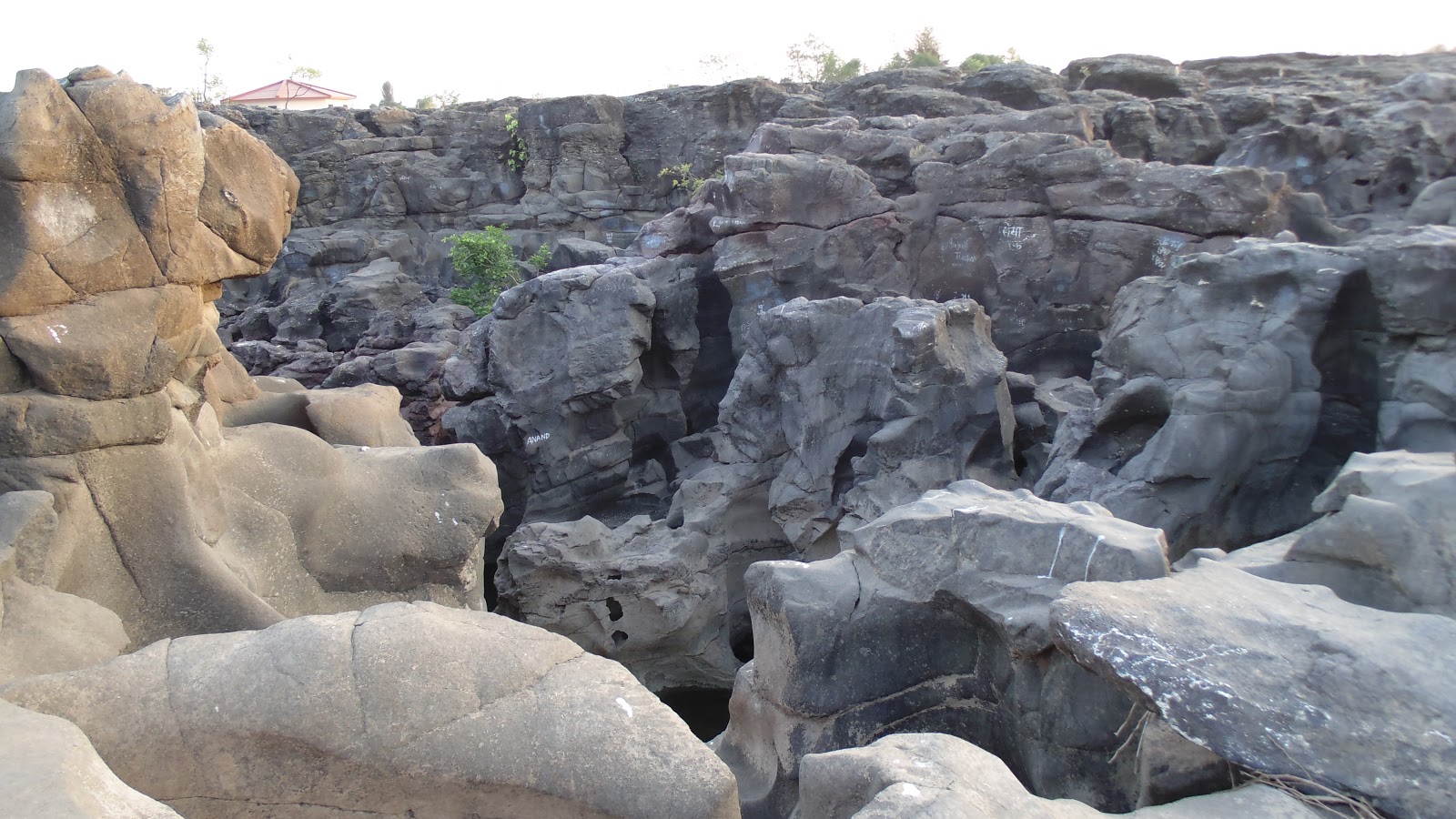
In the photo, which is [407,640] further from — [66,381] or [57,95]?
[57,95]

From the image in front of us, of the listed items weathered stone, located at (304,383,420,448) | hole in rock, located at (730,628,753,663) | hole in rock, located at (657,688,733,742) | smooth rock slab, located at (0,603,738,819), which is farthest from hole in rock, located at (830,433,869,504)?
smooth rock slab, located at (0,603,738,819)

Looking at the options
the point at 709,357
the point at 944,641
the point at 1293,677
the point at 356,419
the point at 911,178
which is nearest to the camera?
the point at 1293,677

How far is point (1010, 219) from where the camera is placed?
31.9 feet

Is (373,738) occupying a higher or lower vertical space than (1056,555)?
lower

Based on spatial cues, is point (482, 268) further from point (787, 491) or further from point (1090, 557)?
point (1090, 557)

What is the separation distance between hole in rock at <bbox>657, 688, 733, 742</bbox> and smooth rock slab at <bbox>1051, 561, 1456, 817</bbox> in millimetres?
5609

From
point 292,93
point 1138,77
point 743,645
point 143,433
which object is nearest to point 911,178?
point 743,645

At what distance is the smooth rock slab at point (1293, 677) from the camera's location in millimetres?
2357

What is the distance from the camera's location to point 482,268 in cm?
1440

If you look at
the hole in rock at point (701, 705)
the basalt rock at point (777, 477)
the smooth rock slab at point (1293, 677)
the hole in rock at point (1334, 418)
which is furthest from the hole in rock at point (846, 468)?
the smooth rock slab at point (1293, 677)

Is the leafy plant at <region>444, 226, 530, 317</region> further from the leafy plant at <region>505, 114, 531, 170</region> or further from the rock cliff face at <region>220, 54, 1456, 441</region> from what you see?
the leafy plant at <region>505, 114, 531, 170</region>

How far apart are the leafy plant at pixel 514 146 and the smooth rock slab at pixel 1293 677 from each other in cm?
1655

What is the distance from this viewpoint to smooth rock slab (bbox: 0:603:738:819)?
2717 mm

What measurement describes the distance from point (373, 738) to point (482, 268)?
484 inches
